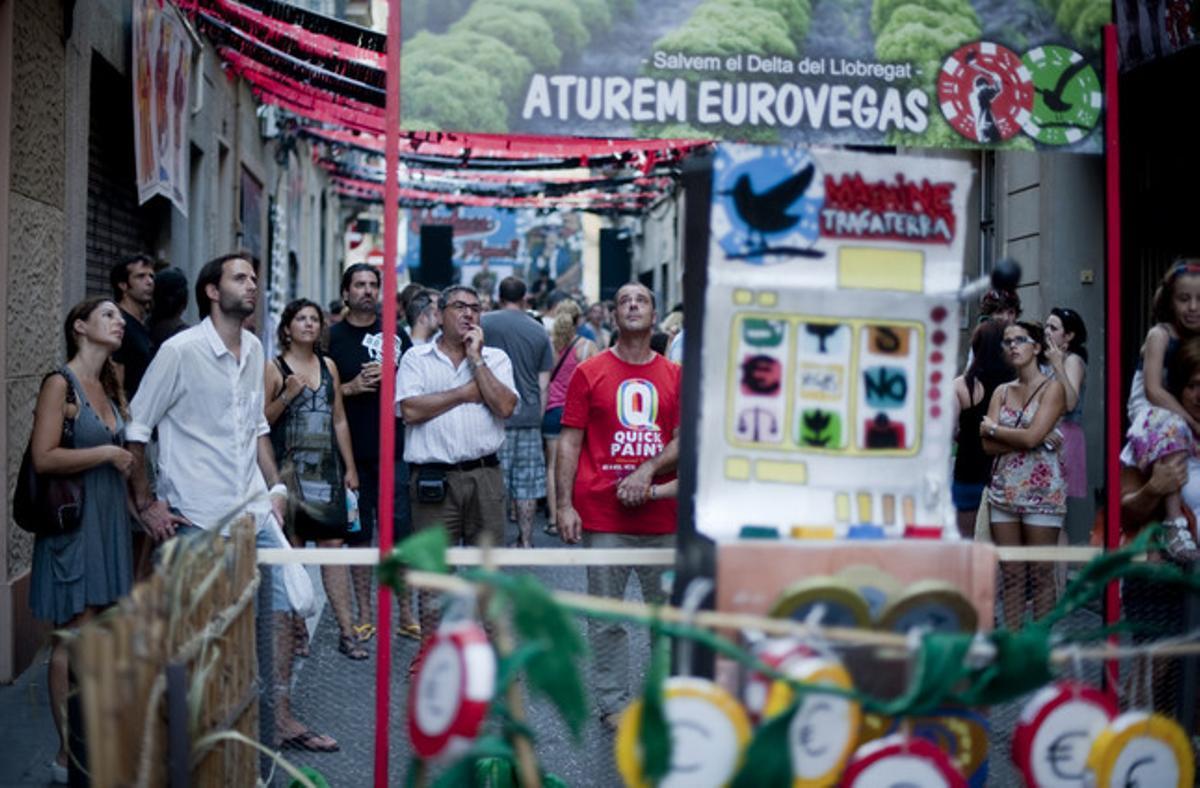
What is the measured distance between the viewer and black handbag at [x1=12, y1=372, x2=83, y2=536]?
17.6 feet

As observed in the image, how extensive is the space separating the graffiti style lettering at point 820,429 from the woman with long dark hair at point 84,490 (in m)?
2.90

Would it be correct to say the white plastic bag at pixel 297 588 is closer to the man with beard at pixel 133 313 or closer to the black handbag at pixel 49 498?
the black handbag at pixel 49 498

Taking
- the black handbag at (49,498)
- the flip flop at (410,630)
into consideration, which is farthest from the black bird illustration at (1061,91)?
the flip flop at (410,630)

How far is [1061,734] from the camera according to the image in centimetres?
328

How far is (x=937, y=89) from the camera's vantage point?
4.73m

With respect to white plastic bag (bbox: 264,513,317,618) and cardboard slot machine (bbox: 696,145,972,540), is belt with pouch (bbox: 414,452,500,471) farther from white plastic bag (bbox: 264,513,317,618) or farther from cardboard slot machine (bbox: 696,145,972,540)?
cardboard slot machine (bbox: 696,145,972,540)

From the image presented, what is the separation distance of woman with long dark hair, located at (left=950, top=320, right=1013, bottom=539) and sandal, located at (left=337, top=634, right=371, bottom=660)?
3344mm

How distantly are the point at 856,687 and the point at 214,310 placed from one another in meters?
3.45

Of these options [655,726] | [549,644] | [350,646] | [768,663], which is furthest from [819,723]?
[350,646]

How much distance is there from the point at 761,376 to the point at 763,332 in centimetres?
11

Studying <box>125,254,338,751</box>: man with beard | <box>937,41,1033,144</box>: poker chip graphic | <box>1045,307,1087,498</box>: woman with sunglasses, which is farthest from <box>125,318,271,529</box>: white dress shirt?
<box>1045,307,1087,498</box>: woman with sunglasses

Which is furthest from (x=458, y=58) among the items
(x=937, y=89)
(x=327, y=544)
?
(x=327, y=544)

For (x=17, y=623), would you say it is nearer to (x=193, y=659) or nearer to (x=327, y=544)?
(x=327, y=544)

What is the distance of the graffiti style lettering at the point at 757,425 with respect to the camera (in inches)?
143
